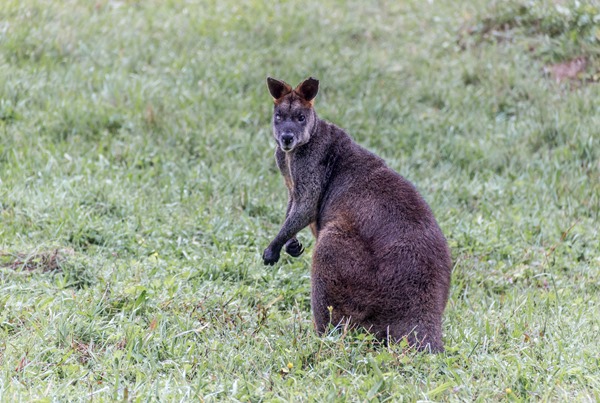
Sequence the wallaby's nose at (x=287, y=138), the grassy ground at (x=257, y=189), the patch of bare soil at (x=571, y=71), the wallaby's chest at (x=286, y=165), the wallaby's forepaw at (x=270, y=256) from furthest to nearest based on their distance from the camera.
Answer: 1. the patch of bare soil at (x=571, y=71)
2. the wallaby's chest at (x=286, y=165)
3. the wallaby's nose at (x=287, y=138)
4. the wallaby's forepaw at (x=270, y=256)
5. the grassy ground at (x=257, y=189)

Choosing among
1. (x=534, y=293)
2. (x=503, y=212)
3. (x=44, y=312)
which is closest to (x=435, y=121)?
(x=503, y=212)

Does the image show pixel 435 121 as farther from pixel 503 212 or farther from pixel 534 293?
pixel 534 293

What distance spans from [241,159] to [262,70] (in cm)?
218

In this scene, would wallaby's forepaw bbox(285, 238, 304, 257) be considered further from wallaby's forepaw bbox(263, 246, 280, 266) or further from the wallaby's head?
the wallaby's head

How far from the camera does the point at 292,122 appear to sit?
611 centimetres

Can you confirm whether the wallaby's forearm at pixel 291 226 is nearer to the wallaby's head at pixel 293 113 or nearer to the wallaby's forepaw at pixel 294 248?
the wallaby's forepaw at pixel 294 248

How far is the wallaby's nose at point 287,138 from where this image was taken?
19.7 ft

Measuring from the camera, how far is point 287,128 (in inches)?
239

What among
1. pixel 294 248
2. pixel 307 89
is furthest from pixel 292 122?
pixel 294 248

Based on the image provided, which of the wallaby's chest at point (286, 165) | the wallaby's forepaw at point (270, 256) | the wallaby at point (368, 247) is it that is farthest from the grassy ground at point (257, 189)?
the wallaby's chest at point (286, 165)

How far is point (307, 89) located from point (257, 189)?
7.26 feet

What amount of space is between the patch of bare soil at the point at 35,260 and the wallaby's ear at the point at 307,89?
87.7 inches

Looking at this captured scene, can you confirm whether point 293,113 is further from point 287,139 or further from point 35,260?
point 35,260

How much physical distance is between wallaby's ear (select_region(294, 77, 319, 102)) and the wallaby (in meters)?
0.02
